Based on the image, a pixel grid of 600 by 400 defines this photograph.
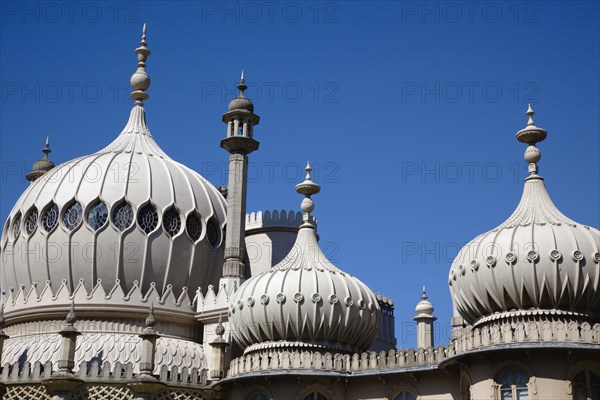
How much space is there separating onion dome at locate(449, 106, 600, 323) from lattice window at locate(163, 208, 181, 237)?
12168mm

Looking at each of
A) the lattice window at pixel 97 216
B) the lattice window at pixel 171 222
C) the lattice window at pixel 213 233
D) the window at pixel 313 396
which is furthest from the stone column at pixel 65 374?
the lattice window at pixel 213 233

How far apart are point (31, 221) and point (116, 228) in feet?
12.7

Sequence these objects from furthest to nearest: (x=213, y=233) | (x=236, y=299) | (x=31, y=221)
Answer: (x=213, y=233), (x=31, y=221), (x=236, y=299)

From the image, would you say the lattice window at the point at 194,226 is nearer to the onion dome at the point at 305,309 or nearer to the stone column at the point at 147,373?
the onion dome at the point at 305,309

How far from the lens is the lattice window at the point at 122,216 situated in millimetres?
36875

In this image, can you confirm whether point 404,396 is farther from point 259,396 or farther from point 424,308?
point 424,308

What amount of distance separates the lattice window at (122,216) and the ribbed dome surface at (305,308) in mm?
5830

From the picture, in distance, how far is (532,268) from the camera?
27734mm

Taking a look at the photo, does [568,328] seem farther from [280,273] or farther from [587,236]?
[280,273]

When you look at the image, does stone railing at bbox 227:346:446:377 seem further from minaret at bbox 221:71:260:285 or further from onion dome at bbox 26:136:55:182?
onion dome at bbox 26:136:55:182

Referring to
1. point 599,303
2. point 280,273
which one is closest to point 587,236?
point 599,303

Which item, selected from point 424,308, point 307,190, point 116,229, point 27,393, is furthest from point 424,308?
point 27,393

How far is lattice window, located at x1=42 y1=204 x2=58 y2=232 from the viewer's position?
37531mm

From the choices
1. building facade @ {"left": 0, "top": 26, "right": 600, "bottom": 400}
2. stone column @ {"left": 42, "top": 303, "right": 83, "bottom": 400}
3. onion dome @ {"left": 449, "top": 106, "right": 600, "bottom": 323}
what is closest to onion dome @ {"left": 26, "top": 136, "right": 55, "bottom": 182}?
building facade @ {"left": 0, "top": 26, "right": 600, "bottom": 400}
